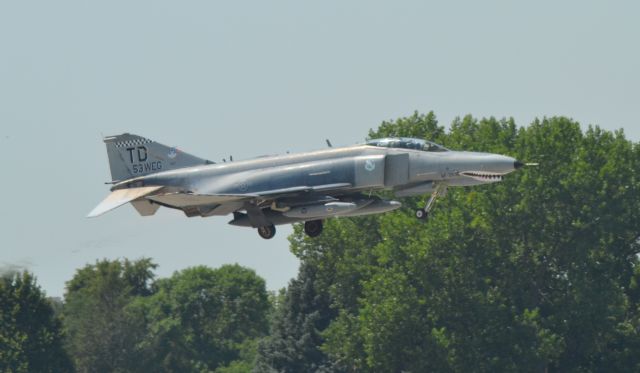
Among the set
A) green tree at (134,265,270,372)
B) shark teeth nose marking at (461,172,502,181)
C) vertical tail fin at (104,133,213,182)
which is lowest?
green tree at (134,265,270,372)

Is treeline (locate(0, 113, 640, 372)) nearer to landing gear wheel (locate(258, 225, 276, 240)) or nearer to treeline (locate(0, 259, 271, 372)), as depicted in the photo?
treeline (locate(0, 259, 271, 372))

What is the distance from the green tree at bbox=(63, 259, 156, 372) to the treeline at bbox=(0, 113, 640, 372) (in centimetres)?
428

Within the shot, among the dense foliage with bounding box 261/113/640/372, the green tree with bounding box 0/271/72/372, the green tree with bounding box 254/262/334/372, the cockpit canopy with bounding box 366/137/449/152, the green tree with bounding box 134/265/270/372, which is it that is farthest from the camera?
the green tree with bounding box 134/265/270/372

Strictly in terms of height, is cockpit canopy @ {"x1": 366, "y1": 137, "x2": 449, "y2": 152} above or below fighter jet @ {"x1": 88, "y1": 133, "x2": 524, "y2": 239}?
above

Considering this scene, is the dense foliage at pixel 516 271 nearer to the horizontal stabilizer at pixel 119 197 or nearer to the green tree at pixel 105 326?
the green tree at pixel 105 326

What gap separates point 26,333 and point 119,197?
31964mm

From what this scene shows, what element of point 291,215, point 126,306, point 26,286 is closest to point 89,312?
point 126,306

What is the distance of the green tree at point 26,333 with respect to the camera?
265 feet

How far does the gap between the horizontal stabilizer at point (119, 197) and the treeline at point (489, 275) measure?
2586 centimetres

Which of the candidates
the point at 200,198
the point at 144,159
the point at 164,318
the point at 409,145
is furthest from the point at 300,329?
the point at 200,198

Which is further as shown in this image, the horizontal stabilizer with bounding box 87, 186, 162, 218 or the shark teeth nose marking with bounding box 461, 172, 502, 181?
the horizontal stabilizer with bounding box 87, 186, 162, 218

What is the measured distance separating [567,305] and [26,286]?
2704cm

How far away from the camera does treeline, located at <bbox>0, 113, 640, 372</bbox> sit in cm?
7612

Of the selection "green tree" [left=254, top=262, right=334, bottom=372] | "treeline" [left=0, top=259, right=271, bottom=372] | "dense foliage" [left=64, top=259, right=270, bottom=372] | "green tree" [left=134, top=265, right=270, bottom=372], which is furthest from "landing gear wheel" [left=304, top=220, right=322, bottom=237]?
"green tree" [left=134, top=265, right=270, bottom=372]
